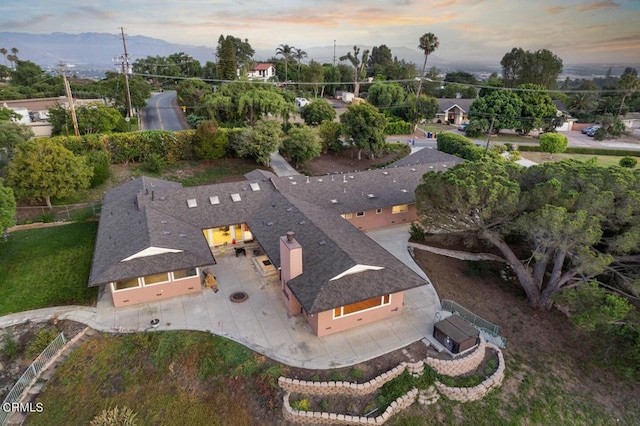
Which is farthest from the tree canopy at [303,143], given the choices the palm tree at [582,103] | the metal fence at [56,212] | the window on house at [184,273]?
the palm tree at [582,103]

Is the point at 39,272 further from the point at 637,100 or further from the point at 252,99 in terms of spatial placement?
the point at 637,100

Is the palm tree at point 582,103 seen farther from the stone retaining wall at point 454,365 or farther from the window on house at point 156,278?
the window on house at point 156,278

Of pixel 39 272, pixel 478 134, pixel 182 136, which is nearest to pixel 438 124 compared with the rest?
pixel 478 134

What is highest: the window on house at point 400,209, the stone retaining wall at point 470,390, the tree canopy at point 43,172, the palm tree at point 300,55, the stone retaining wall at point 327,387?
the palm tree at point 300,55

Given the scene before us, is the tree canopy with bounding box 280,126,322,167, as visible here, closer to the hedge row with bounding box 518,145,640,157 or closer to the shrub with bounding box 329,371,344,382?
the shrub with bounding box 329,371,344,382

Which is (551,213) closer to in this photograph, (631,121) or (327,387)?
(327,387)

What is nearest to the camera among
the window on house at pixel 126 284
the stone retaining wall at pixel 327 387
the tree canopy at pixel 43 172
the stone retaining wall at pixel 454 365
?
the stone retaining wall at pixel 327 387

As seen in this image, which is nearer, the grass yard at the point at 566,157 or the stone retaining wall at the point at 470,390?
the stone retaining wall at the point at 470,390
